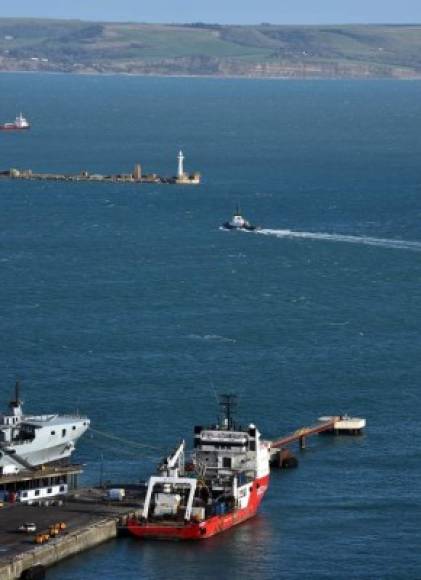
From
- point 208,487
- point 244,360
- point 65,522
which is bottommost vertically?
point 65,522

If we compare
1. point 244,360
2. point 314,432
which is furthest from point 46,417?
point 244,360

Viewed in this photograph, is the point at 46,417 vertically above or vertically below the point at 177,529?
above

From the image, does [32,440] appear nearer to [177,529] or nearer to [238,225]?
[177,529]

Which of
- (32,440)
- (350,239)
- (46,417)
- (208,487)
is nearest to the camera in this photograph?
(208,487)

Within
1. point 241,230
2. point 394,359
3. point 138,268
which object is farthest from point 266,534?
point 241,230

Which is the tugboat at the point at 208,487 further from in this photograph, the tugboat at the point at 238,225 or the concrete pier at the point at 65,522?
the tugboat at the point at 238,225

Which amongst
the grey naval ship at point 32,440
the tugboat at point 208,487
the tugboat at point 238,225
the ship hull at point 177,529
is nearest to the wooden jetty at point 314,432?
the tugboat at point 208,487
